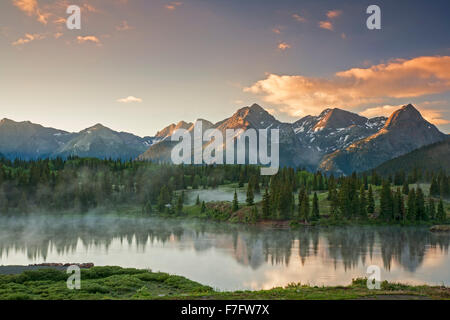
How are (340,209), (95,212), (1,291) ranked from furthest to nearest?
(95,212)
(340,209)
(1,291)

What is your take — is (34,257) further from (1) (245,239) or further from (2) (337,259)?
(2) (337,259)

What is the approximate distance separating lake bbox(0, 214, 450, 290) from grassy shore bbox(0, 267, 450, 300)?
26.5ft

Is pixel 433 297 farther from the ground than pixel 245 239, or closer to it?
farther from the ground

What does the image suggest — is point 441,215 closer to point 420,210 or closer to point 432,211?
point 432,211

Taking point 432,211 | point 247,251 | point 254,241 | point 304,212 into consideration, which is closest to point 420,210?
point 432,211

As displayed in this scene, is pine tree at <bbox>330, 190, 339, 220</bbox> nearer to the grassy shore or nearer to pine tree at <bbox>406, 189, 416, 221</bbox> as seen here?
pine tree at <bbox>406, 189, 416, 221</bbox>

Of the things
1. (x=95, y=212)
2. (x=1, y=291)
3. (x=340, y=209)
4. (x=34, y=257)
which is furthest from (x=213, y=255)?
(x=95, y=212)

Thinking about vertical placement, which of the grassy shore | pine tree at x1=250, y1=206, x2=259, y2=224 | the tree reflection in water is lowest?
the tree reflection in water

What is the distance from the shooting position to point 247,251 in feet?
252

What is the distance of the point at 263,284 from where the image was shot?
47.2 metres

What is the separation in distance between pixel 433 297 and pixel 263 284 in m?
22.2

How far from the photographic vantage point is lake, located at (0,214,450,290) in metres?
53.1

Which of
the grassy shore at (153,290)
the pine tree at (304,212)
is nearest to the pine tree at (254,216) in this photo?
the pine tree at (304,212)

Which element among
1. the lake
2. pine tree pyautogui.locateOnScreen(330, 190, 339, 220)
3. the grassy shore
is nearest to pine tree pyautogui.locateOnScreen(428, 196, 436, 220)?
the lake
